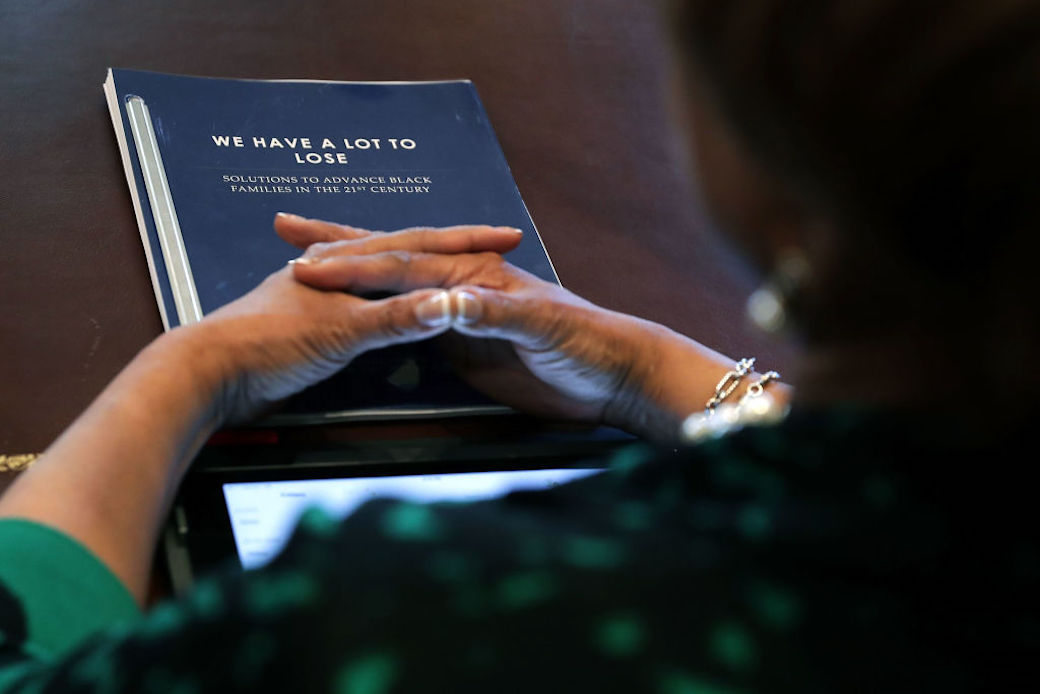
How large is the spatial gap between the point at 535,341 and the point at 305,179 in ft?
0.93

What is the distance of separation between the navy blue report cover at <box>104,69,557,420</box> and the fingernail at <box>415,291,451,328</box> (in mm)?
61

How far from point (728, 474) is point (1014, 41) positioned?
0.66 ft

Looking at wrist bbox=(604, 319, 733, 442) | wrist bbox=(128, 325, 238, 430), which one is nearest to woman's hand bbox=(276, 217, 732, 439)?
wrist bbox=(604, 319, 733, 442)

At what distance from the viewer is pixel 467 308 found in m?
Answer: 0.81

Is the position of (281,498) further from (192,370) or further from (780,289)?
(780,289)

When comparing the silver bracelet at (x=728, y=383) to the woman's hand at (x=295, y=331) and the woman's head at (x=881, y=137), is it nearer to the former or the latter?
the woman's hand at (x=295, y=331)

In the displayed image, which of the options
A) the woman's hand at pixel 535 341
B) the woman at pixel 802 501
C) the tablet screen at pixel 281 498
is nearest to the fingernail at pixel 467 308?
the woman's hand at pixel 535 341

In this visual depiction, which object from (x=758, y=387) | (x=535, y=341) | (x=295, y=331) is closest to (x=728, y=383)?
(x=758, y=387)

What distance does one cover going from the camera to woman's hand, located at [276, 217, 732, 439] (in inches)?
33.0

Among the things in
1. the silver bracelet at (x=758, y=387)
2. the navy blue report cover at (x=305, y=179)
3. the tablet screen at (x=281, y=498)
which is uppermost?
the navy blue report cover at (x=305, y=179)

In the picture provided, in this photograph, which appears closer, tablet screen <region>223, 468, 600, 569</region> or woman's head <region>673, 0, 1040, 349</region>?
woman's head <region>673, 0, 1040, 349</region>

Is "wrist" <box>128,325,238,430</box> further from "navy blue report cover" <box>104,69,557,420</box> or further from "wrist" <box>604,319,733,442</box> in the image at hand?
"wrist" <box>604,319,733,442</box>

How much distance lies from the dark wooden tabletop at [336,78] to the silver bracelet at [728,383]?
6 cm

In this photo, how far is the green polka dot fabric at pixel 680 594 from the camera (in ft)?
1.28
